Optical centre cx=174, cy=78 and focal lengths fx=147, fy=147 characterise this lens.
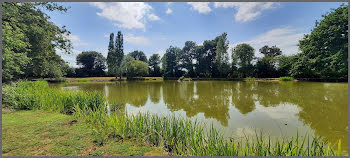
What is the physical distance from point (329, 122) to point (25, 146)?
678cm

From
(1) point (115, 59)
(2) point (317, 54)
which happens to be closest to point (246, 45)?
(2) point (317, 54)

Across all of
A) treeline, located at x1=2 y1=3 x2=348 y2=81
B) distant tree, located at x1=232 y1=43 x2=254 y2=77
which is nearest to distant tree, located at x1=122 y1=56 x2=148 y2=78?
treeline, located at x1=2 y1=3 x2=348 y2=81

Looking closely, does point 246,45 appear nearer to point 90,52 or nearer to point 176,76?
point 176,76

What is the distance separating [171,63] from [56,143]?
109 feet

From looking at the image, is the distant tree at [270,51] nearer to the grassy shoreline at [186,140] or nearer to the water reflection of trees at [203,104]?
the water reflection of trees at [203,104]

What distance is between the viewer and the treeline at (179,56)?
535 cm

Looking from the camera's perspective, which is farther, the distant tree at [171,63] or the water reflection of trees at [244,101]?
the distant tree at [171,63]

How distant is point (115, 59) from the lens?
3077 cm

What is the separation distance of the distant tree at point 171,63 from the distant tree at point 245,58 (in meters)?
13.5

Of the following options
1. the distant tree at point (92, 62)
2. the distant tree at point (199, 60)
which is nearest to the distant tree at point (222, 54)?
the distant tree at point (199, 60)

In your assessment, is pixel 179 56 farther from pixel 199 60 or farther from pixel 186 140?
pixel 186 140

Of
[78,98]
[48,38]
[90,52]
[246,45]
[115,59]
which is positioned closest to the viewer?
[78,98]

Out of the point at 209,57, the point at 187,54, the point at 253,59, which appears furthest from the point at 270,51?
the point at 187,54

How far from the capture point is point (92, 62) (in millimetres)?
42406
